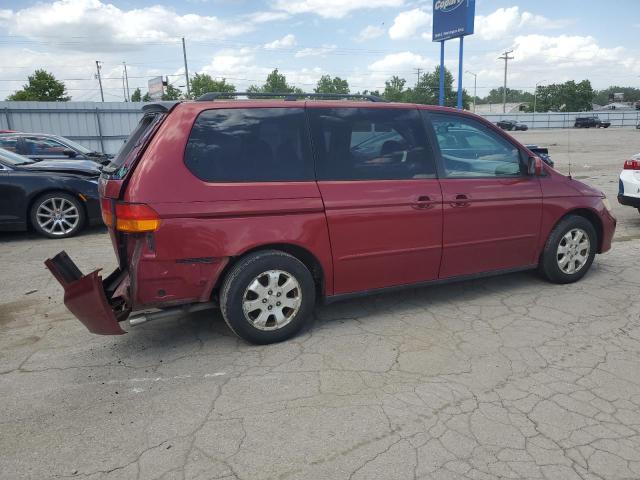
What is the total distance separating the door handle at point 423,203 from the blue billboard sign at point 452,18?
1991cm

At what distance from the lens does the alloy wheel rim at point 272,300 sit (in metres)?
3.60

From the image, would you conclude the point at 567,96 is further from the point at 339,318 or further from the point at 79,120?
the point at 339,318

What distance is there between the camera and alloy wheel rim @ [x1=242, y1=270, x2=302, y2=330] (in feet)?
11.8

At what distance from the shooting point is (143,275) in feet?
11.0

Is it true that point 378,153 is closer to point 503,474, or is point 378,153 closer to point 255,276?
point 255,276

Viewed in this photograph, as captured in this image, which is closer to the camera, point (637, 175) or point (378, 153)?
point (378, 153)

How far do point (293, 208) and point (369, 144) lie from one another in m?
0.86

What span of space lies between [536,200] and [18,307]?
494 cm

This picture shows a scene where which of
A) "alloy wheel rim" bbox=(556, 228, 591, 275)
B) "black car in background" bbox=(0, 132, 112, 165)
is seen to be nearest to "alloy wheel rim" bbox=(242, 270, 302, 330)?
"alloy wheel rim" bbox=(556, 228, 591, 275)

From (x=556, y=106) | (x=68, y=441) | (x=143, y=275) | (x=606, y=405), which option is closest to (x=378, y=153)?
(x=143, y=275)

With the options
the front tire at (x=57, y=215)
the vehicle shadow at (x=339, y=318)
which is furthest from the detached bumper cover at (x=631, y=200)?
the front tire at (x=57, y=215)

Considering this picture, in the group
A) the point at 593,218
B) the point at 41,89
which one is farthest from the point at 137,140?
the point at 41,89

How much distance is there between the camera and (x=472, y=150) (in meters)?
4.54

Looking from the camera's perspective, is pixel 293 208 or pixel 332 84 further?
pixel 332 84
